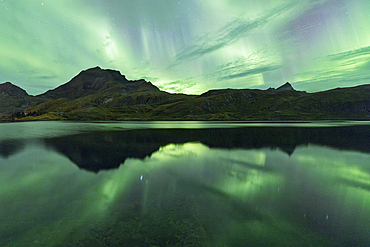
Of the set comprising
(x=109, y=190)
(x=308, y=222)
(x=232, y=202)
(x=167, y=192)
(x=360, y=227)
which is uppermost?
(x=109, y=190)

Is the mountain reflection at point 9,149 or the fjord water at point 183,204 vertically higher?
the mountain reflection at point 9,149

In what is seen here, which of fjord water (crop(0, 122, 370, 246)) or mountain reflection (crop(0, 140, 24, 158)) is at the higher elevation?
mountain reflection (crop(0, 140, 24, 158))

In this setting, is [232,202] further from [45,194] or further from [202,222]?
[45,194]

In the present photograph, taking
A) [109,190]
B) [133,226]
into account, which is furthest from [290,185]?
[109,190]

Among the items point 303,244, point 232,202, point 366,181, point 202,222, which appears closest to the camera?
point 303,244

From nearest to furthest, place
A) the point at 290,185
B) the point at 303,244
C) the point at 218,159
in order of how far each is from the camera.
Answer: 1. the point at 303,244
2. the point at 290,185
3. the point at 218,159

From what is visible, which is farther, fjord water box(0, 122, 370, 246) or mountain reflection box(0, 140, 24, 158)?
mountain reflection box(0, 140, 24, 158)

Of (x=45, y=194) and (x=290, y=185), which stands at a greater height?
(x=45, y=194)

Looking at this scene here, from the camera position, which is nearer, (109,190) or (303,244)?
(303,244)

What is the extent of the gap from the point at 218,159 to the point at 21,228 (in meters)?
20.0

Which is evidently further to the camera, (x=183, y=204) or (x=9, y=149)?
(x=9, y=149)

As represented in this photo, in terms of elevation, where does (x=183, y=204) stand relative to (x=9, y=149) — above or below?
below

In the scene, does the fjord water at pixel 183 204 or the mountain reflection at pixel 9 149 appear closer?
the fjord water at pixel 183 204

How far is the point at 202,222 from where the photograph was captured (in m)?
9.16
